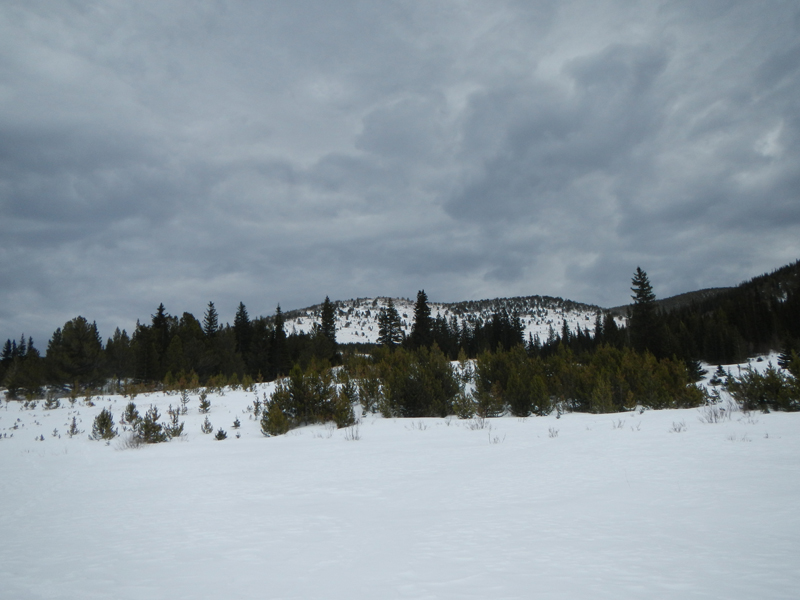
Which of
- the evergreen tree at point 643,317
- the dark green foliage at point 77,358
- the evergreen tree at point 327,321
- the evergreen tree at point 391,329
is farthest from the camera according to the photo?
the evergreen tree at point 327,321

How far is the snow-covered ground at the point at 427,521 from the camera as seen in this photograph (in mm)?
3020

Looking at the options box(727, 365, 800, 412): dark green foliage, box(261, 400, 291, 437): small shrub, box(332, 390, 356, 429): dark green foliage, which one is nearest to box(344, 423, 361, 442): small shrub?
box(332, 390, 356, 429): dark green foliage

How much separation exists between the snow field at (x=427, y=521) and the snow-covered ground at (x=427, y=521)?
0.9 inches

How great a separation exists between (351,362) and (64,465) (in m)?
17.2

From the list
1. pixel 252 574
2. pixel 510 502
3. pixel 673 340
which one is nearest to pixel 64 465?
pixel 252 574

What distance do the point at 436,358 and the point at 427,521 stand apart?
1553 centimetres

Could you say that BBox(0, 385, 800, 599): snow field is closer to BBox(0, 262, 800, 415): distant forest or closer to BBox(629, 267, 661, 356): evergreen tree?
BBox(0, 262, 800, 415): distant forest

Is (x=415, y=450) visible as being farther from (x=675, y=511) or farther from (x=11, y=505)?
(x=11, y=505)

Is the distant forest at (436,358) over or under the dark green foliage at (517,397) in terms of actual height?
over

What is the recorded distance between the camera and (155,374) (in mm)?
42406

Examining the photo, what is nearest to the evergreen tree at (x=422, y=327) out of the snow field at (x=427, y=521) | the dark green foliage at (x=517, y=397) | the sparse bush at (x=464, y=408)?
the dark green foliage at (x=517, y=397)

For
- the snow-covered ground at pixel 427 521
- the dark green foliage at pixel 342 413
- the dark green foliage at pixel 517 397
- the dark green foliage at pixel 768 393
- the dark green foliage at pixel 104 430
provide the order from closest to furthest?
1. the snow-covered ground at pixel 427 521
2. the dark green foliage at pixel 768 393
3. the dark green foliage at pixel 104 430
4. the dark green foliage at pixel 342 413
5. the dark green foliage at pixel 517 397

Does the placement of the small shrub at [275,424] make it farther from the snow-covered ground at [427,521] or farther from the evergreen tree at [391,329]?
the evergreen tree at [391,329]

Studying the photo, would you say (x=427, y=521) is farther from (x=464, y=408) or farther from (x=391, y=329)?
(x=391, y=329)
